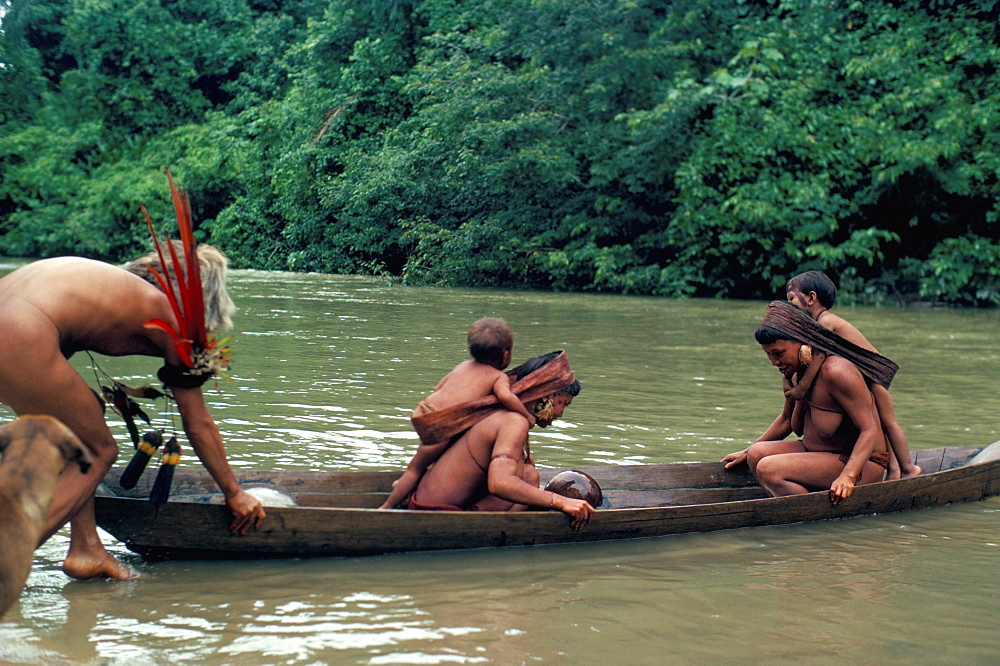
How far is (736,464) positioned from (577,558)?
1655mm

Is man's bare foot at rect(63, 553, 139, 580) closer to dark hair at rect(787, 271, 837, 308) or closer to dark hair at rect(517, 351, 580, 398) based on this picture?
dark hair at rect(517, 351, 580, 398)

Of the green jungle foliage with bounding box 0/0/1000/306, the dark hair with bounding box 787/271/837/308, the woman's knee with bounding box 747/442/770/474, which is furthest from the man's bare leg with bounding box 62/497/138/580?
the green jungle foliage with bounding box 0/0/1000/306

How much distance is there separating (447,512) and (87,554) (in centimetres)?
148

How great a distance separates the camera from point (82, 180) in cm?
3394

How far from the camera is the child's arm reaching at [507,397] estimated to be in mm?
4832

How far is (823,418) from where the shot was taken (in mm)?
5742

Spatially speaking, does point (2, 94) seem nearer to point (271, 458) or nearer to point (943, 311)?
point (943, 311)

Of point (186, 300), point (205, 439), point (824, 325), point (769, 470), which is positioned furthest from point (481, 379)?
point (824, 325)

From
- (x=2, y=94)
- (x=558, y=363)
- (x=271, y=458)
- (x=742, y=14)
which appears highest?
(x=742, y=14)

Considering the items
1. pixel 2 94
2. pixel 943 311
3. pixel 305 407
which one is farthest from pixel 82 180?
pixel 305 407

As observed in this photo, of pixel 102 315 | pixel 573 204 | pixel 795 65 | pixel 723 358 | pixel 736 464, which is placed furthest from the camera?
pixel 573 204

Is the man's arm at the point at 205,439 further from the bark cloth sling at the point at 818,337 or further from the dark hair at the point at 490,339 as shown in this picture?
the bark cloth sling at the point at 818,337

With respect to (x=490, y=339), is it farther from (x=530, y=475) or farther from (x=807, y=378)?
(x=807, y=378)

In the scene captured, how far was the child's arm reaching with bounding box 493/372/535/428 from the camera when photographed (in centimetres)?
483
